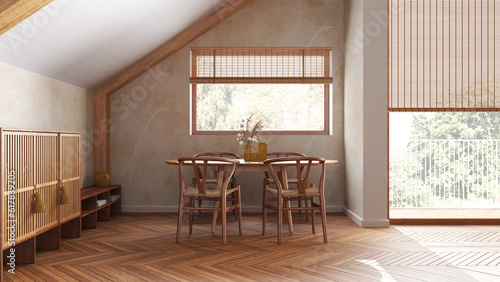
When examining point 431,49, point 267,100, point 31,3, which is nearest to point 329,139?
point 267,100

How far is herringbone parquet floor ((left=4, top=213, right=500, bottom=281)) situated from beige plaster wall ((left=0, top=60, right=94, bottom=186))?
3.67ft

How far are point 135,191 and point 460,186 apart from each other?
4.45 metres

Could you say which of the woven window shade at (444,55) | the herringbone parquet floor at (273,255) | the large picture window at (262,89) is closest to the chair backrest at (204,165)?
the herringbone parquet floor at (273,255)

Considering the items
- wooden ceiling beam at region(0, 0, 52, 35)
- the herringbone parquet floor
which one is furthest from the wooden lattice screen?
wooden ceiling beam at region(0, 0, 52, 35)

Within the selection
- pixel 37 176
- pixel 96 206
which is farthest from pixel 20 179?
pixel 96 206

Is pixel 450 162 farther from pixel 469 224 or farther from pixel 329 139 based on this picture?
pixel 329 139

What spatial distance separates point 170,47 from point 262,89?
1329mm

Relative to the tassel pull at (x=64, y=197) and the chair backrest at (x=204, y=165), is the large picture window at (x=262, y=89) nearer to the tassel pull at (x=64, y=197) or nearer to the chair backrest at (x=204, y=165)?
the chair backrest at (x=204, y=165)

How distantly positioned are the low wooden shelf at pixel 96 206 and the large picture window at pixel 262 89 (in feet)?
4.41

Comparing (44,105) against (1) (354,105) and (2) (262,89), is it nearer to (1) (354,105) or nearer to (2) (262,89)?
(2) (262,89)

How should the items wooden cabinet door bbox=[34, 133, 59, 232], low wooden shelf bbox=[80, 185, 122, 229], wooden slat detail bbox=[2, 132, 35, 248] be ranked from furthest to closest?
low wooden shelf bbox=[80, 185, 122, 229]
wooden cabinet door bbox=[34, 133, 59, 232]
wooden slat detail bbox=[2, 132, 35, 248]

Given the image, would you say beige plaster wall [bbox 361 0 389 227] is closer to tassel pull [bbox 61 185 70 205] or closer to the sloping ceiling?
the sloping ceiling

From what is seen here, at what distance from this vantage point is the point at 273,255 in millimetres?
3021

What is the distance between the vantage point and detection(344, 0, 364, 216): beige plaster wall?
165 inches
